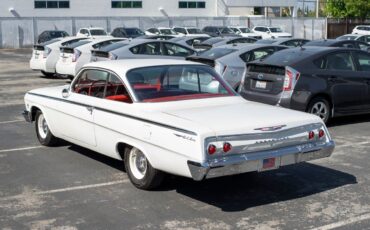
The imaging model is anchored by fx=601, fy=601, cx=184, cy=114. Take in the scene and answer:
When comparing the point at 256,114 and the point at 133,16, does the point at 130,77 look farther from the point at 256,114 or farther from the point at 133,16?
the point at 133,16

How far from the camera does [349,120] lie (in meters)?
12.0

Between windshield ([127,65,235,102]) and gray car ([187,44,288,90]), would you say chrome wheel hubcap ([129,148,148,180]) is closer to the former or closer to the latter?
windshield ([127,65,235,102])

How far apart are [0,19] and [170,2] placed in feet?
56.4

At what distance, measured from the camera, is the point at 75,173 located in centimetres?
785

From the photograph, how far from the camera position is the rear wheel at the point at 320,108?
425 inches

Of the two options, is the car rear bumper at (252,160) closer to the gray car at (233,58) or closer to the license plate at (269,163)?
the license plate at (269,163)

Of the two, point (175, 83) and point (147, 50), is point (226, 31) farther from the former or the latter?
point (175, 83)

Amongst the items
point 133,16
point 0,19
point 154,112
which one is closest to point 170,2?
point 133,16

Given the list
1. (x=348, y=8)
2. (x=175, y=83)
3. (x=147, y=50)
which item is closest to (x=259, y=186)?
(x=175, y=83)

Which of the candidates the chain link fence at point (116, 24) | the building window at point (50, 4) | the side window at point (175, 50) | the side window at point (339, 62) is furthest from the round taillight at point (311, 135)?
the building window at point (50, 4)

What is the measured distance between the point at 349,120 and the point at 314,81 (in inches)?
67.7

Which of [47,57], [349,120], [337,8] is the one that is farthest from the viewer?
[337,8]

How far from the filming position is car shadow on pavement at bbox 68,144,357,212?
665 centimetres

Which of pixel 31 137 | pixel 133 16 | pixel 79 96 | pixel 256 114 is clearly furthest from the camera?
pixel 133 16
